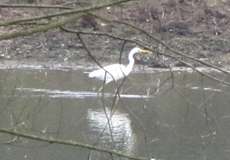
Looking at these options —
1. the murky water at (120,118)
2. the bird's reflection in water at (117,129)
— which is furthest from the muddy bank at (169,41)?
the bird's reflection in water at (117,129)

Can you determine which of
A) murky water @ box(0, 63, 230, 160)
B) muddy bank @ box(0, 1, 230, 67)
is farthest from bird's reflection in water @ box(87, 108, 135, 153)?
muddy bank @ box(0, 1, 230, 67)

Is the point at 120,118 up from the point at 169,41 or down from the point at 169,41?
down

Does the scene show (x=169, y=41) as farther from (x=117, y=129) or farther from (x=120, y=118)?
(x=117, y=129)

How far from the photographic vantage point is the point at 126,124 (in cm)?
1106

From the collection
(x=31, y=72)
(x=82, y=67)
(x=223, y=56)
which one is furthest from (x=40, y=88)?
(x=223, y=56)

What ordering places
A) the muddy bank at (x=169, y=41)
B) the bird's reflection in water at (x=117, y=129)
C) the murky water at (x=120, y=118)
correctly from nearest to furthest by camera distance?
the murky water at (x=120, y=118), the bird's reflection in water at (x=117, y=129), the muddy bank at (x=169, y=41)

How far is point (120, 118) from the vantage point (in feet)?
38.0

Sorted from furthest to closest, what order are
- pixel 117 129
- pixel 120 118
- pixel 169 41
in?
pixel 169 41 < pixel 120 118 < pixel 117 129

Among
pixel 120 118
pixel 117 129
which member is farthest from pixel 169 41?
pixel 117 129

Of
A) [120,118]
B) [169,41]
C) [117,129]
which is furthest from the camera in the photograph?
[169,41]

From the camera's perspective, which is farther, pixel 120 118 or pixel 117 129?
pixel 120 118

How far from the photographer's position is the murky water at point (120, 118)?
9.30 metres

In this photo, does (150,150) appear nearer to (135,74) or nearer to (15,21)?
(135,74)

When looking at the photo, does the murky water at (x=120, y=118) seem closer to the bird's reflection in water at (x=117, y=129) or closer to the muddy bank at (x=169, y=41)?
the bird's reflection in water at (x=117, y=129)
